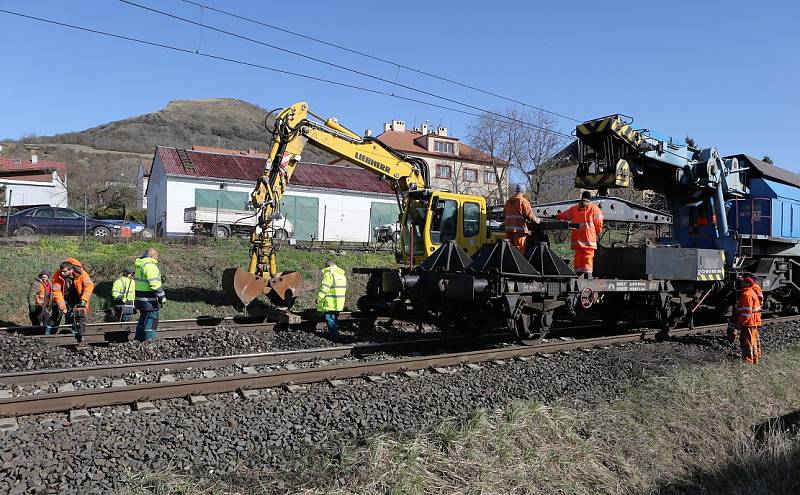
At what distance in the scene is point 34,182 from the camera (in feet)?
135

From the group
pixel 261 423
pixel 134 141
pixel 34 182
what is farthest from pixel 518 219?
pixel 134 141

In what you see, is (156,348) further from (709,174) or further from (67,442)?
(709,174)

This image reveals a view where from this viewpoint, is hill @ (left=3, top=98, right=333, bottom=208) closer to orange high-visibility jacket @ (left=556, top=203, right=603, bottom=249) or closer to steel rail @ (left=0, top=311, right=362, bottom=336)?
steel rail @ (left=0, top=311, right=362, bottom=336)

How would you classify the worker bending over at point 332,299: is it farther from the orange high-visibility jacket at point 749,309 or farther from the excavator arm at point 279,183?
the orange high-visibility jacket at point 749,309

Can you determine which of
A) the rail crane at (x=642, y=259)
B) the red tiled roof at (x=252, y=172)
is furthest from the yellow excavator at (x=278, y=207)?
the red tiled roof at (x=252, y=172)

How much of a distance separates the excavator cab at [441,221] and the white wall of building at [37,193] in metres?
36.5

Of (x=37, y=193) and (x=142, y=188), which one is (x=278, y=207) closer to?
(x=37, y=193)

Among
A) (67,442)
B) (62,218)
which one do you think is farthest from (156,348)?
(62,218)

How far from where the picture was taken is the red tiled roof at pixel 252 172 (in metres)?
28.8

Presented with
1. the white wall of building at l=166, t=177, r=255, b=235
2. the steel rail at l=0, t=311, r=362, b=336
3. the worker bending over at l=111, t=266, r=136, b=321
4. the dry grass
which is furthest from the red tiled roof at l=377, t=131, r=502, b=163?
the dry grass

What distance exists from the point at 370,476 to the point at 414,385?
2.37 metres

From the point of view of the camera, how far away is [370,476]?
4.22 metres

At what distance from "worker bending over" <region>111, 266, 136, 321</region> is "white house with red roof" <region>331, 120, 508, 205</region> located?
31.6 metres

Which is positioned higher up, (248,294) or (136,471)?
(248,294)
